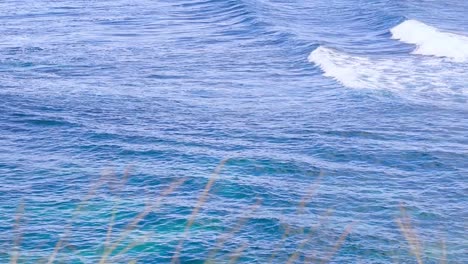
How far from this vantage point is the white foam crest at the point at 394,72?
28.5 meters

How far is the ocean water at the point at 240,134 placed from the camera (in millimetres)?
16984

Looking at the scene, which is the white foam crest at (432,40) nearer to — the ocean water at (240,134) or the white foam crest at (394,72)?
the ocean water at (240,134)

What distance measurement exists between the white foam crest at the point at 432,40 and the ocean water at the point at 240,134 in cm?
13

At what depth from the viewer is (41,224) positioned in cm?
1778

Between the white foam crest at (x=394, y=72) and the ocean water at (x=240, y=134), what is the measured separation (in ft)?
0.29

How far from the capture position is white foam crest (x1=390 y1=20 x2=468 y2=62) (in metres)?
33.7

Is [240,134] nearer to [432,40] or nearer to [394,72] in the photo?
[394,72]

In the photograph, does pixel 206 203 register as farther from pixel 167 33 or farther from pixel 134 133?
pixel 167 33

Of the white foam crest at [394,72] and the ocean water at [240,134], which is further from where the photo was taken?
the white foam crest at [394,72]

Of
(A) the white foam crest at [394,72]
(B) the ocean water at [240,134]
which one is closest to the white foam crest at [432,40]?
(B) the ocean water at [240,134]

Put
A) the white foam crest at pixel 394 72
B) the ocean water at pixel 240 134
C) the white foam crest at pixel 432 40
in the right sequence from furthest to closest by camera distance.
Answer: the white foam crest at pixel 432 40 < the white foam crest at pixel 394 72 < the ocean water at pixel 240 134

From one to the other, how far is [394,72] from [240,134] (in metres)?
9.26

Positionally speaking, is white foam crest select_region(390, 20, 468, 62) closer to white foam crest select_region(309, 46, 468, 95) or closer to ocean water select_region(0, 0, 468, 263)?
ocean water select_region(0, 0, 468, 263)

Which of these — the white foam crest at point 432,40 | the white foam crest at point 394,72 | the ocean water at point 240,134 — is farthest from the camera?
the white foam crest at point 432,40
